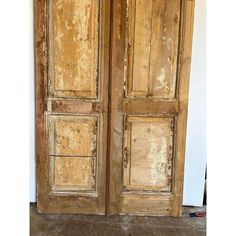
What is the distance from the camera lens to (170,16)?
2.84 metres

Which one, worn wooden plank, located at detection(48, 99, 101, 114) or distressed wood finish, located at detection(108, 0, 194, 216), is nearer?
distressed wood finish, located at detection(108, 0, 194, 216)

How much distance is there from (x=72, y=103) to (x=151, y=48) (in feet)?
2.53

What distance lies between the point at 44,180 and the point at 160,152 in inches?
39.8

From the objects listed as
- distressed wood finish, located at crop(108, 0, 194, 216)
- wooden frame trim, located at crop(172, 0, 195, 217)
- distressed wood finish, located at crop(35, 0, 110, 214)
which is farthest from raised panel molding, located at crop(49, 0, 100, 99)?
wooden frame trim, located at crop(172, 0, 195, 217)

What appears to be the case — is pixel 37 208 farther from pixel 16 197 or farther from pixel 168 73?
pixel 16 197

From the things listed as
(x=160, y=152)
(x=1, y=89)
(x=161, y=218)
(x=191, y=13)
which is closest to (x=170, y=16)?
(x=191, y=13)

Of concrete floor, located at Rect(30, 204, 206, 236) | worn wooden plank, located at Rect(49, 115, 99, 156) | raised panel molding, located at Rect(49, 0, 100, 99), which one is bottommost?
concrete floor, located at Rect(30, 204, 206, 236)

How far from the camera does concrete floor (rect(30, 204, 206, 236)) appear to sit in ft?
9.45

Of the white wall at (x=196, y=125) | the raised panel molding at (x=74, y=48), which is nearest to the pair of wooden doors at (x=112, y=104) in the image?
the raised panel molding at (x=74, y=48)

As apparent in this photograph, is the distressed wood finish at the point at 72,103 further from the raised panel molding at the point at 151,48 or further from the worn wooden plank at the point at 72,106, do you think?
the raised panel molding at the point at 151,48

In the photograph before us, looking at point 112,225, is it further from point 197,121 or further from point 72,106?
point 197,121

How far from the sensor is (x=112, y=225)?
118 inches

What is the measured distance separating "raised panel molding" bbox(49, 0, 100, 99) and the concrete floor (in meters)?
1.03

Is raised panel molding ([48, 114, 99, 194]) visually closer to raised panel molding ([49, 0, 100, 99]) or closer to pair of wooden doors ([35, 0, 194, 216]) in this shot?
pair of wooden doors ([35, 0, 194, 216])
